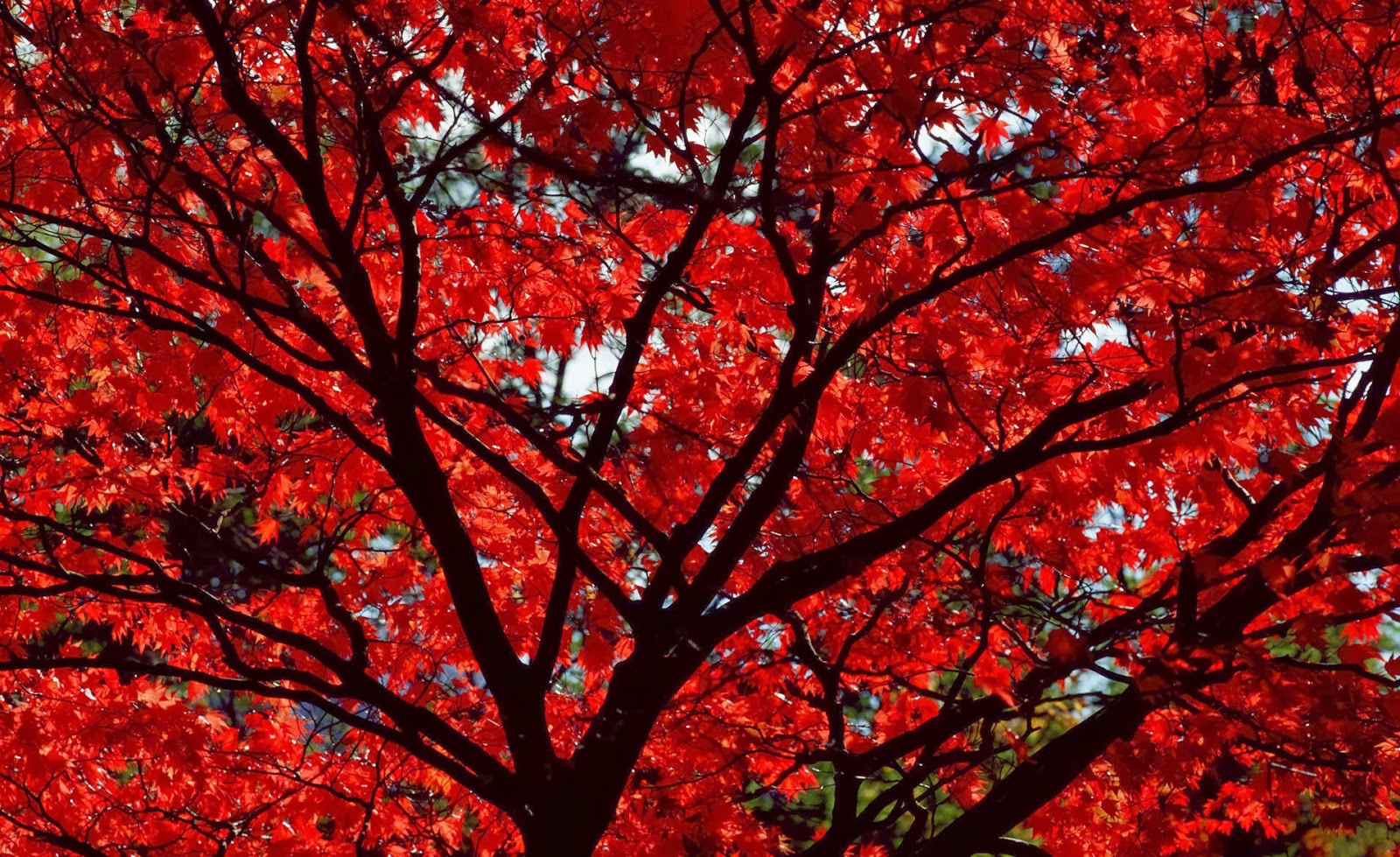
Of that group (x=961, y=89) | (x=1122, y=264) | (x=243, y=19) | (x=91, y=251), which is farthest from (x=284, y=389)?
(x=1122, y=264)

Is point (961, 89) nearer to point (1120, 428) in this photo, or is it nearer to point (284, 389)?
point (1120, 428)

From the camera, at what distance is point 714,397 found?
19.1ft

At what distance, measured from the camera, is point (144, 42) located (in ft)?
15.4

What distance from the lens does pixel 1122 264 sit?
4.76 meters

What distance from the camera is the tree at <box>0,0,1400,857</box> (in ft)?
14.9

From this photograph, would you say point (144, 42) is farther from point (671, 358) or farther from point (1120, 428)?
point (1120, 428)

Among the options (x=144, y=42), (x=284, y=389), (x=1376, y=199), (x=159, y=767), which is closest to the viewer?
(x=144, y=42)

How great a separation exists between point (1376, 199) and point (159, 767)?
24.7 ft

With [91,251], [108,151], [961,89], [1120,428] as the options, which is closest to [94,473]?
[91,251]

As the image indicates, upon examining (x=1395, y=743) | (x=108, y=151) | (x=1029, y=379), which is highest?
(x=108, y=151)

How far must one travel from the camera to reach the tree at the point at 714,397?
455cm

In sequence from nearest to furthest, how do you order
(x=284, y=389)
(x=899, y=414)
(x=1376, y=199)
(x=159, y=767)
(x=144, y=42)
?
(x=144, y=42) < (x=1376, y=199) < (x=284, y=389) < (x=899, y=414) < (x=159, y=767)

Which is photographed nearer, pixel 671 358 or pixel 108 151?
pixel 108 151

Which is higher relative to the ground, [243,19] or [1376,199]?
[243,19]
